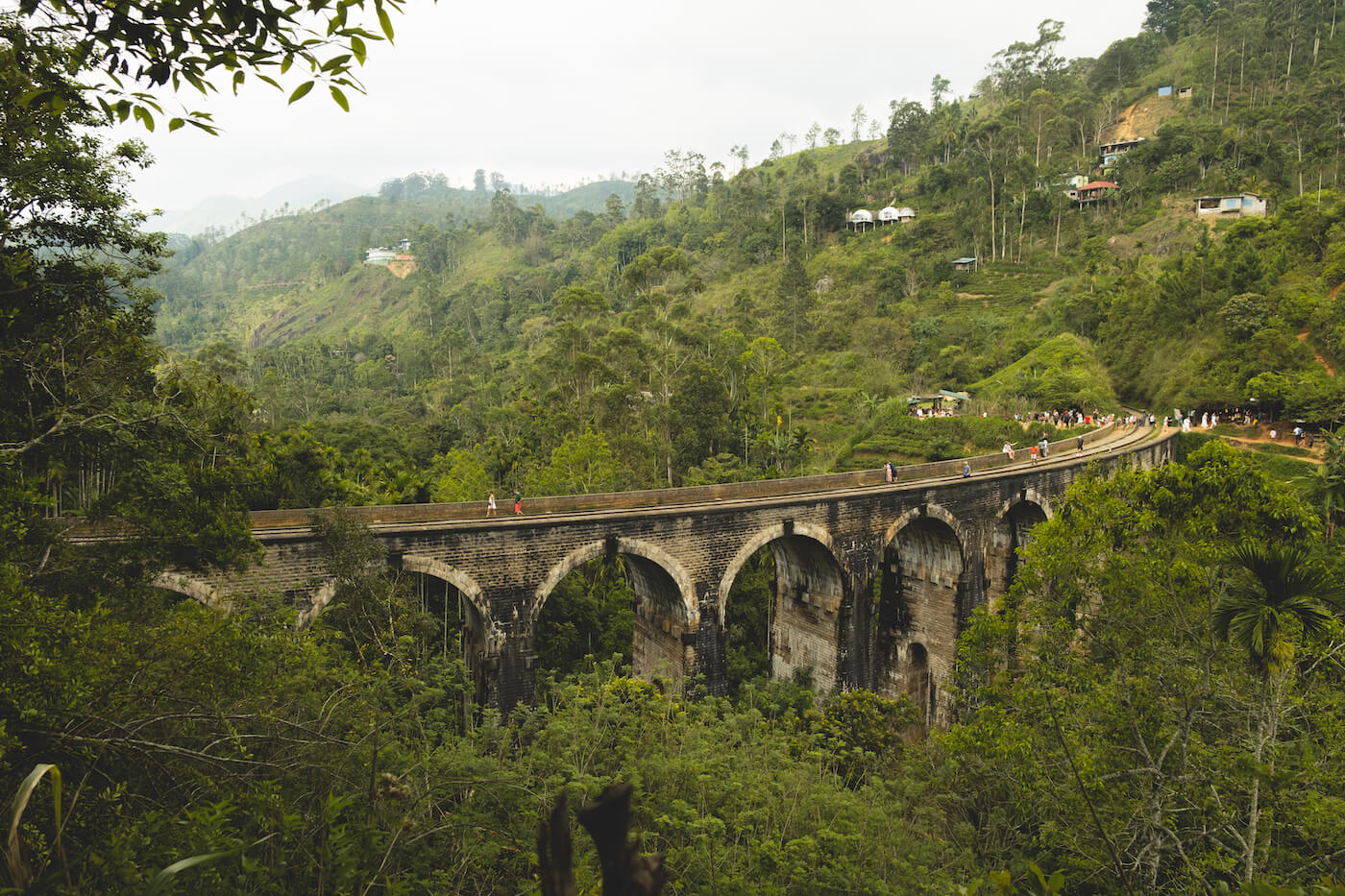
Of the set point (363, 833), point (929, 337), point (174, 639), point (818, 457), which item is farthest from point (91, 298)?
point (929, 337)

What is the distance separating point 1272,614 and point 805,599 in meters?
10.9

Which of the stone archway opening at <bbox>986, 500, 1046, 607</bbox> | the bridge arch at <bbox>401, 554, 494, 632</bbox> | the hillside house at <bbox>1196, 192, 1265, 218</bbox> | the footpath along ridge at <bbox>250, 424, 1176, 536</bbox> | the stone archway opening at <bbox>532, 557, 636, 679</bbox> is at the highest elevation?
the hillside house at <bbox>1196, 192, 1265, 218</bbox>

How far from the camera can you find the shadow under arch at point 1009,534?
20.7 metres

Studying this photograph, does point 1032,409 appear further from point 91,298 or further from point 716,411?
point 91,298

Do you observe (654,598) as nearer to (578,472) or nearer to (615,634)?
(615,634)

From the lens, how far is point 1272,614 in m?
8.74

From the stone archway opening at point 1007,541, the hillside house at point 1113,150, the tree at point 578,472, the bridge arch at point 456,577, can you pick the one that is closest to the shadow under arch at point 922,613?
the stone archway opening at point 1007,541

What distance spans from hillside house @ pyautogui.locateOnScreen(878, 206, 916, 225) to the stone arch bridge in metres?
44.9

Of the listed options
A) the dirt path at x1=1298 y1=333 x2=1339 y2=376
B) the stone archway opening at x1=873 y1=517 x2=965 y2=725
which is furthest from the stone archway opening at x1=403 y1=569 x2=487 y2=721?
the dirt path at x1=1298 y1=333 x2=1339 y2=376

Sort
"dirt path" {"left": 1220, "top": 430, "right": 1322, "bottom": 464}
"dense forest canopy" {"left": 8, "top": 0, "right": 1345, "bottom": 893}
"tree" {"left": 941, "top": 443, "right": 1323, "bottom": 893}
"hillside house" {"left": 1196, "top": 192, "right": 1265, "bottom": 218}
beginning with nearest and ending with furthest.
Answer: "dense forest canopy" {"left": 8, "top": 0, "right": 1345, "bottom": 893} < "tree" {"left": 941, "top": 443, "right": 1323, "bottom": 893} < "dirt path" {"left": 1220, "top": 430, "right": 1322, "bottom": 464} < "hillside house" {"left": 1196, "top": 192, "right": 1265, "bottom": 218}

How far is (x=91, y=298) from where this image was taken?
8383 millimetres

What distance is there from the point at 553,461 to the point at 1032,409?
85.8 feet

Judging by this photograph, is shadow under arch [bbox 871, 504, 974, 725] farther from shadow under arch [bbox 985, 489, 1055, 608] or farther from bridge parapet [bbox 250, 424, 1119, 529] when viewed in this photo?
bridge parapet [bbox 250, 424, 1119, 529]

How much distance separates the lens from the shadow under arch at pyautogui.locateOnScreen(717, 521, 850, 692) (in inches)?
647
